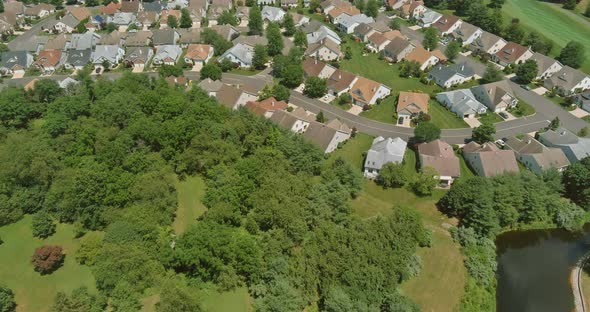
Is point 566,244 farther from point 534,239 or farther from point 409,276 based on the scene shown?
point 409,276

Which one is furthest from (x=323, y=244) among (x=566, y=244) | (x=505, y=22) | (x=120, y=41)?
(x=505, y=22)

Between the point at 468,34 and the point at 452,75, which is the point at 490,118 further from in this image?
the point at 468,34

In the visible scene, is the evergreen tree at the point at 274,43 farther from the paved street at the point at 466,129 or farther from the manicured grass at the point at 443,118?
the manicured grass at the point at 443,118

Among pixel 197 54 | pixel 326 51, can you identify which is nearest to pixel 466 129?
pixel 326 51

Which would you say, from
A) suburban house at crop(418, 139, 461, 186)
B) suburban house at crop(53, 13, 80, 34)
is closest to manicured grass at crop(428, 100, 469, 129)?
suburban house at crop(418, 139, 461, 186)

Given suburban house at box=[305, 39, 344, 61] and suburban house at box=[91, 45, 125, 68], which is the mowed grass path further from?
suburban house at box=[91, 45, 125, 68]

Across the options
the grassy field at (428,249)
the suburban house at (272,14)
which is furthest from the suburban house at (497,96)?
the suburban house at (272,14)

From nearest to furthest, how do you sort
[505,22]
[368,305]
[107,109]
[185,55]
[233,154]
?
[368,305], [233,154], [107,109], [185,55], [505,22]
